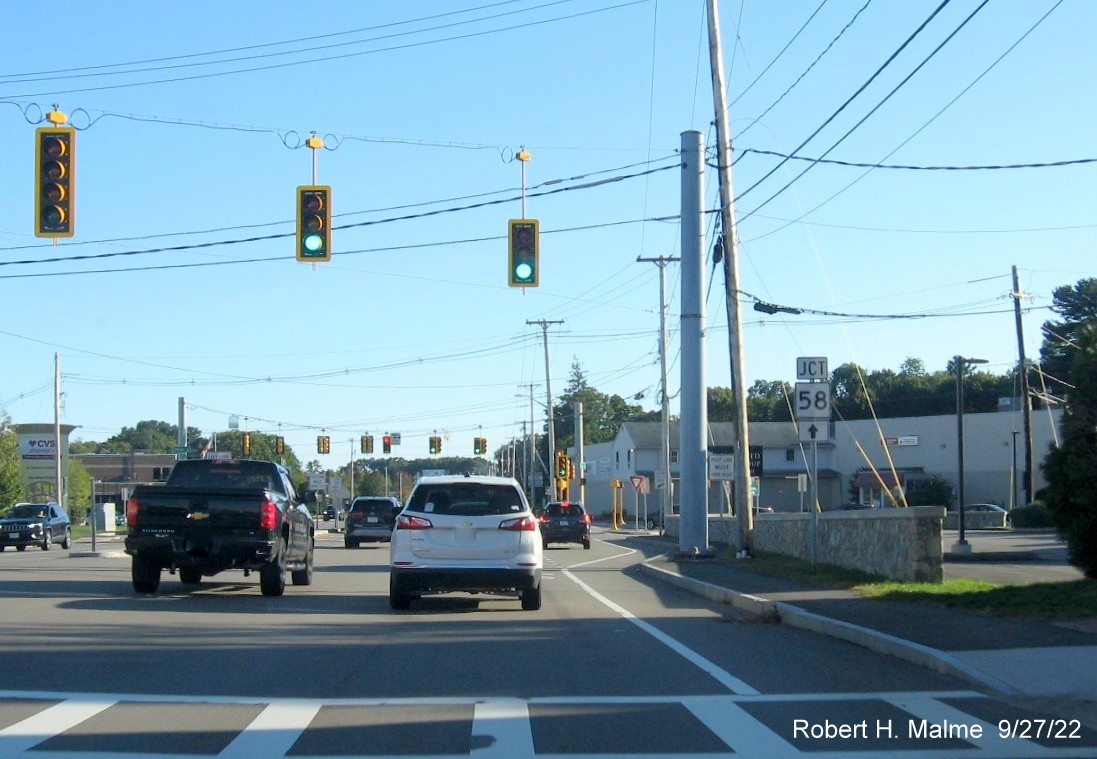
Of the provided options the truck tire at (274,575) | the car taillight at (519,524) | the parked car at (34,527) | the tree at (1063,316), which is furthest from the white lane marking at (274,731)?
the tree at (1063,316)

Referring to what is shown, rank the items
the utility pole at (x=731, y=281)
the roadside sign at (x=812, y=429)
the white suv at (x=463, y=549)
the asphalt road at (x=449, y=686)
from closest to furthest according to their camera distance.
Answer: the asphalt road at (x=449, y=686) → the white suv at (x=463, y=549) → the roadside sign at (x=812, y=429) → the utility pole at (x=731, y=281)

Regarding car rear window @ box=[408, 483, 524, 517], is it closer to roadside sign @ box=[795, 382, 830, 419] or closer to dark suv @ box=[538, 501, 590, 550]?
roadside sign @ box=[795, 382, 830, 419]

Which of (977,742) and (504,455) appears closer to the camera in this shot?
(977,742)

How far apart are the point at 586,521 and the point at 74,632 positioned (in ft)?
85.7

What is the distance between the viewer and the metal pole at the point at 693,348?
1035 inches

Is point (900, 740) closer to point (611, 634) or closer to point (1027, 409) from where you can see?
point (611, 634)

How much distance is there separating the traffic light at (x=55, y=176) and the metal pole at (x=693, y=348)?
1342cm

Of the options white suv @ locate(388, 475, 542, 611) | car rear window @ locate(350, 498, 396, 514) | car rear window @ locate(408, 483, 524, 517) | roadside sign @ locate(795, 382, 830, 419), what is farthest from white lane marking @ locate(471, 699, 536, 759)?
car rear window @ locate(350, 498, 396, 514)

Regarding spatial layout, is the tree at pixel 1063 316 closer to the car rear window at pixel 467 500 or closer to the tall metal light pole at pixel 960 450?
the tall metal light pole at pixel 960 450

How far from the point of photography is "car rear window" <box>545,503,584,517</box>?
124 ft

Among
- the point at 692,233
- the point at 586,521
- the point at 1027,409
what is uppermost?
the point at 692,233

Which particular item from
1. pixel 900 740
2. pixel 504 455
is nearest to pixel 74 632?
pixel 900 740

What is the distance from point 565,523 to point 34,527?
1784 cm

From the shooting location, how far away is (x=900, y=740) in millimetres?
7594
